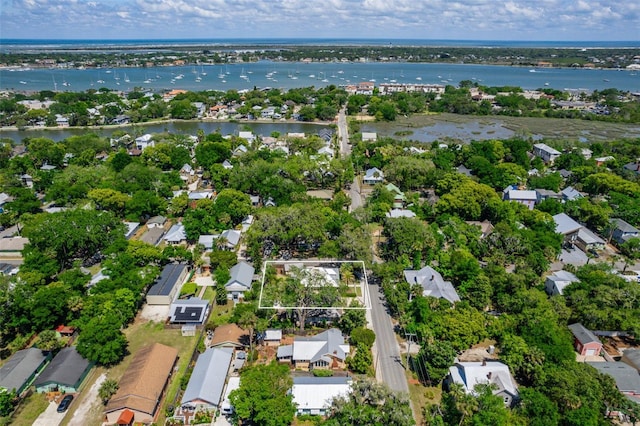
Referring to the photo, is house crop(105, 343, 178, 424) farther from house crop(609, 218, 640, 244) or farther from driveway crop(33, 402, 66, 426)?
house crop(609, 218, 640, 244)

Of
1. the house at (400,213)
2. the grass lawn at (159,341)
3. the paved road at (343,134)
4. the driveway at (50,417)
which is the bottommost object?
the grass lawn at (159,341)

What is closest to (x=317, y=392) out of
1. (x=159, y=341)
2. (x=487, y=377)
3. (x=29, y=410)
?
(x=487, y=377)

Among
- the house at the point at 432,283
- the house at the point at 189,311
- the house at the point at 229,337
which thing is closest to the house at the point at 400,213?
the house at the point at 432,283

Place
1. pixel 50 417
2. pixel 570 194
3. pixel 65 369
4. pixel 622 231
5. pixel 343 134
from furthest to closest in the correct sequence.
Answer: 1. pixel 343 134
2. pixel 570 194
3. pixel 622 231
4. pixel 65 369
5. pixel 50 417

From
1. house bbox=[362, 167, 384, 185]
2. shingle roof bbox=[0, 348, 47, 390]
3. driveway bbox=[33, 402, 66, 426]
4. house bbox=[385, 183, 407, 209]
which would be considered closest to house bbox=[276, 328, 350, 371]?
driveway bbox=[33, 402, 66, 426]

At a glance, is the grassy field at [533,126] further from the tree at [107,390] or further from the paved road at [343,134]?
the tree at [107,390]

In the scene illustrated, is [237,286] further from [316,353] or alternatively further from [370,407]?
[370,407]

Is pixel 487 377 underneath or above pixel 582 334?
above
